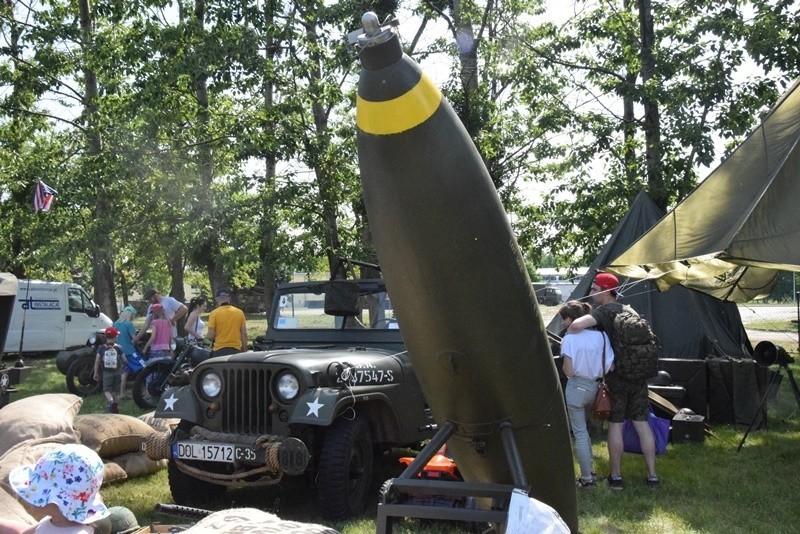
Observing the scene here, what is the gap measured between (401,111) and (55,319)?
54.2 ft

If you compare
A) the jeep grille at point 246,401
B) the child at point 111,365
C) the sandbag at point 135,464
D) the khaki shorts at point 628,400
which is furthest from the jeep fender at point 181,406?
the child at point 111,365

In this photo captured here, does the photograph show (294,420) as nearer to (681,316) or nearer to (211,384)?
(211,384)

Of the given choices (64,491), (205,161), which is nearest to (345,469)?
(64,491)

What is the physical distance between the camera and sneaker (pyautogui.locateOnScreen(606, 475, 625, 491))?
20.6 ft

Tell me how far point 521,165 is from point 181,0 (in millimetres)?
7623

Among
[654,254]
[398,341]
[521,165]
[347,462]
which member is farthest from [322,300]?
[521,165]

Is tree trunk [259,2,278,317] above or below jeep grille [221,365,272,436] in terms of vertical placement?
above

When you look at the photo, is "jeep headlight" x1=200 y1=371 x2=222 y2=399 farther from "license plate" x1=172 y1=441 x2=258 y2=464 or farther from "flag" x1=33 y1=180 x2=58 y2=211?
"flag" x1=33 y1=180 x2=58 y2=211

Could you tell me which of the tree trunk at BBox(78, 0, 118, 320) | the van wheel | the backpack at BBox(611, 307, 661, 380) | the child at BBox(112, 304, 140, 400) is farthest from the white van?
the backpack at BBox(611, 307, 661, 380)

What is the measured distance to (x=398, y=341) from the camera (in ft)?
22.4

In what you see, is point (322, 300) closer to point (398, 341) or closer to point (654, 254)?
point (398, 341)

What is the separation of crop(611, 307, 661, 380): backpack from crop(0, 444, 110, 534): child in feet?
14.6

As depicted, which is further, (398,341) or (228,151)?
(228,151)

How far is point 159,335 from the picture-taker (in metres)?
11.0
